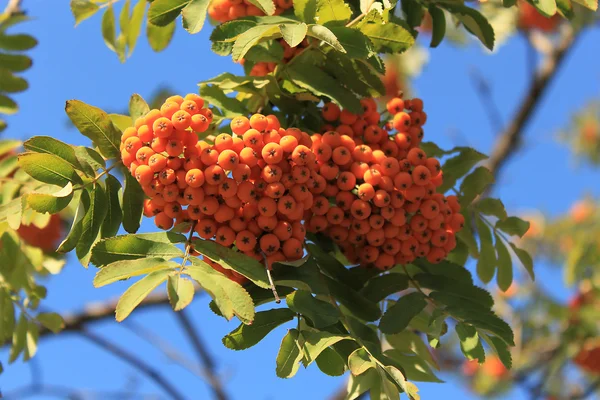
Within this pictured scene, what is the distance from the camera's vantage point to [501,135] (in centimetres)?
580

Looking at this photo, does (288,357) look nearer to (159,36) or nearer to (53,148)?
(53,148)

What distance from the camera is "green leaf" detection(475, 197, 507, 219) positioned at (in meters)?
2.42

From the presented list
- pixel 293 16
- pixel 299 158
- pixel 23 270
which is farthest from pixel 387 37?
pixel 23 270

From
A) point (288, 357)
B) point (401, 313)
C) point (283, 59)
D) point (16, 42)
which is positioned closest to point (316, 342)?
point (288, 357)

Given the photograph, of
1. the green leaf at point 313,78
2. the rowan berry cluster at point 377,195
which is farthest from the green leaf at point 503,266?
the green leaf at point 313,78

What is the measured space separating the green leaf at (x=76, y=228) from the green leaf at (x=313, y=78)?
2.45ft

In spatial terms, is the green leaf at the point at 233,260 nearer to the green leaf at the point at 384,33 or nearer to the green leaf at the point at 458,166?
the green leaf at the point at 384,33

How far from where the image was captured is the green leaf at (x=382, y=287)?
206 cm

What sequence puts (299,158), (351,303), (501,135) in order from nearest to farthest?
(299,158) → (351,303) → (501,135)

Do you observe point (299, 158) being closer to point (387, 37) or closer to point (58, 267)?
point (387, 37)

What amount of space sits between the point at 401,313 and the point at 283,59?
0.91 meters

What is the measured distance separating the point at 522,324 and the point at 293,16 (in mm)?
4085

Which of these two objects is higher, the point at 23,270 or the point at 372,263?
the point at 372,263

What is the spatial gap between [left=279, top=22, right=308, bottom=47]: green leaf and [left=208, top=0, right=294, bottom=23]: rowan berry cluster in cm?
29
